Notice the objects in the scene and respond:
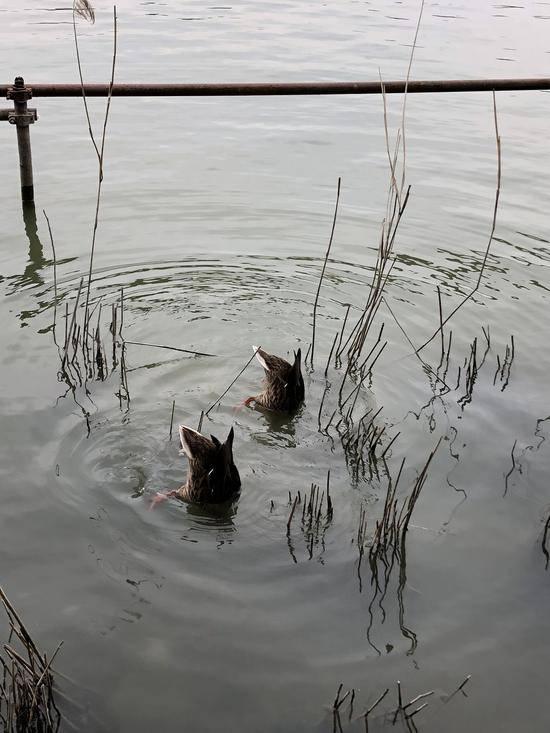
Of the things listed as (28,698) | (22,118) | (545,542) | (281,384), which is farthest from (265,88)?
(28,698)

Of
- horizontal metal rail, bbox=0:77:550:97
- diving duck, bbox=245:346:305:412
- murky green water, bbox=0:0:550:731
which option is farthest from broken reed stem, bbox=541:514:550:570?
horizontal metal rail, bbox=0:77:550:97

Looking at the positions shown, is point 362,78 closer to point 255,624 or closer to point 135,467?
point 135,467

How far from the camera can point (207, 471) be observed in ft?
15.7

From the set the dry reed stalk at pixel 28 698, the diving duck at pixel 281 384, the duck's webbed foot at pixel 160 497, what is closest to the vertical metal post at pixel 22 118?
the diving duck at pixel 281 384

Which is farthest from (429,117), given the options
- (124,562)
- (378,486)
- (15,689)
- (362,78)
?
(15,689)

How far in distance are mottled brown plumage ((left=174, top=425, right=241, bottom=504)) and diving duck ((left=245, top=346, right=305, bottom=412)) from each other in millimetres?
1010

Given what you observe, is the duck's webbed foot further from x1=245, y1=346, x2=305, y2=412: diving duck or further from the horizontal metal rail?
the horizontal metal rail

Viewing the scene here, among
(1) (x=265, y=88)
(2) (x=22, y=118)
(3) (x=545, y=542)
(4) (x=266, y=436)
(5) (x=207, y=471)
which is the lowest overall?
(3) (x=545, y=542)

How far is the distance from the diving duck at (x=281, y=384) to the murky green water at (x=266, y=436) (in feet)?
0.46

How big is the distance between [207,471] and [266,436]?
994mm

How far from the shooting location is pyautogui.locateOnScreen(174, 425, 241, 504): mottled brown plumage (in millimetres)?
4744

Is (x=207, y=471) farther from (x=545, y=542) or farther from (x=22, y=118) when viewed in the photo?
(x=22, y=118)

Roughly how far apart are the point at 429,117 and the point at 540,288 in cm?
657

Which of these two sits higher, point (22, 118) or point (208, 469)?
point (22, 118)
